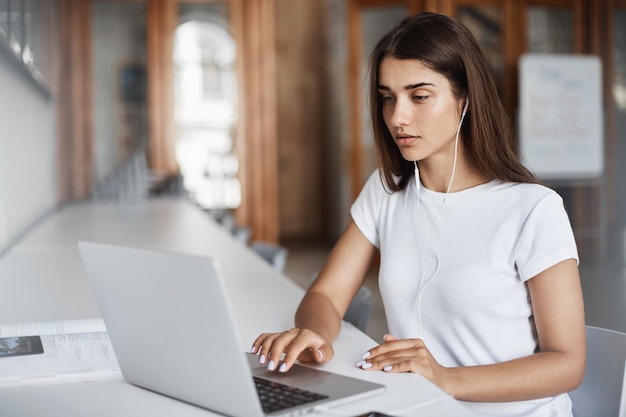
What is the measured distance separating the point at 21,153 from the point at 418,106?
2.63m

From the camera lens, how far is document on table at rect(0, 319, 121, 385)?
3.75 ft

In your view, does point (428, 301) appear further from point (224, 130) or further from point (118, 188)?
point (224, 130)

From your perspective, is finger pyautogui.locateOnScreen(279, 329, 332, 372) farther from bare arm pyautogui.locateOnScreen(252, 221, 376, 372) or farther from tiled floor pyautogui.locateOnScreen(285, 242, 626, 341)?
tiled floor pyautogui.locateOnScreen(285, 242, 626, 341)

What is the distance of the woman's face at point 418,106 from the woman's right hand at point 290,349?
0.48 metres

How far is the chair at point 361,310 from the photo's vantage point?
1783 mm

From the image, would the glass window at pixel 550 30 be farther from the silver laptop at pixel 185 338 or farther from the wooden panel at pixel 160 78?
the silver laptop at pixel 185 338

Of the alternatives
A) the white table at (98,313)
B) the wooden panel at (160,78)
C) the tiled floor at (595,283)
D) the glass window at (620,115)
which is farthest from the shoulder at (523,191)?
the glass window at (620,115)

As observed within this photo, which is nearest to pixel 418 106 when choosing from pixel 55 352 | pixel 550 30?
pixel 55 352

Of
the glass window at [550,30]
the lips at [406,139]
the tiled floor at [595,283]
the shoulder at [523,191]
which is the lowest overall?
the tiled floor at [595,283]

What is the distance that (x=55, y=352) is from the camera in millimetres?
1255

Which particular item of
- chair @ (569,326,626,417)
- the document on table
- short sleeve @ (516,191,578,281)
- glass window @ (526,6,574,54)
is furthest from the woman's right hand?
glass window @ (526,6,574,54)

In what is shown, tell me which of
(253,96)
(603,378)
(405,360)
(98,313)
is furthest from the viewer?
(253,96)

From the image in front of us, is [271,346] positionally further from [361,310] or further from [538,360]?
[361,310]

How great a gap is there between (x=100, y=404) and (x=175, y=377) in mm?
132
